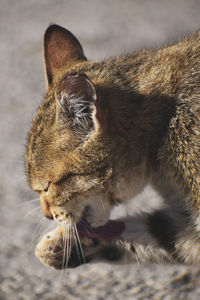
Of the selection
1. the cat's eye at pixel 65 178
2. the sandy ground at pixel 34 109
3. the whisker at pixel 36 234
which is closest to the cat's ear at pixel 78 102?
the cat's eye at pixel 65 178

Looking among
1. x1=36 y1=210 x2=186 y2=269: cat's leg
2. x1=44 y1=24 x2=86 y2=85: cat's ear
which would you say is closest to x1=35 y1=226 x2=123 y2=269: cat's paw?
x1=36 y1=210 x2=186 y2=269: cat's leg

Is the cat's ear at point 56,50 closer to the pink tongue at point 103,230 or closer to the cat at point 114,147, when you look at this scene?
the cat at point 114,147

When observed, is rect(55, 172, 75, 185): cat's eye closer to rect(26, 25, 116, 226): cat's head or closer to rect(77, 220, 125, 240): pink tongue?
rect(26, 25, 116, 226): cat's head

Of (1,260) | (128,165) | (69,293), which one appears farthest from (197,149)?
(1,260)

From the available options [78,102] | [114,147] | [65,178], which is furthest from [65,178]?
[78,102]

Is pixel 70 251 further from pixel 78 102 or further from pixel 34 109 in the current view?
pixel 34 109

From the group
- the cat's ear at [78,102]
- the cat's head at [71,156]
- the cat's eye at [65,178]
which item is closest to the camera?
the cat's ear at [78,102]

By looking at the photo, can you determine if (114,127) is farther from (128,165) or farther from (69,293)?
(69,293)

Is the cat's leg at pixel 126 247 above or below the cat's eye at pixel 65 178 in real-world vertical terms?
below
